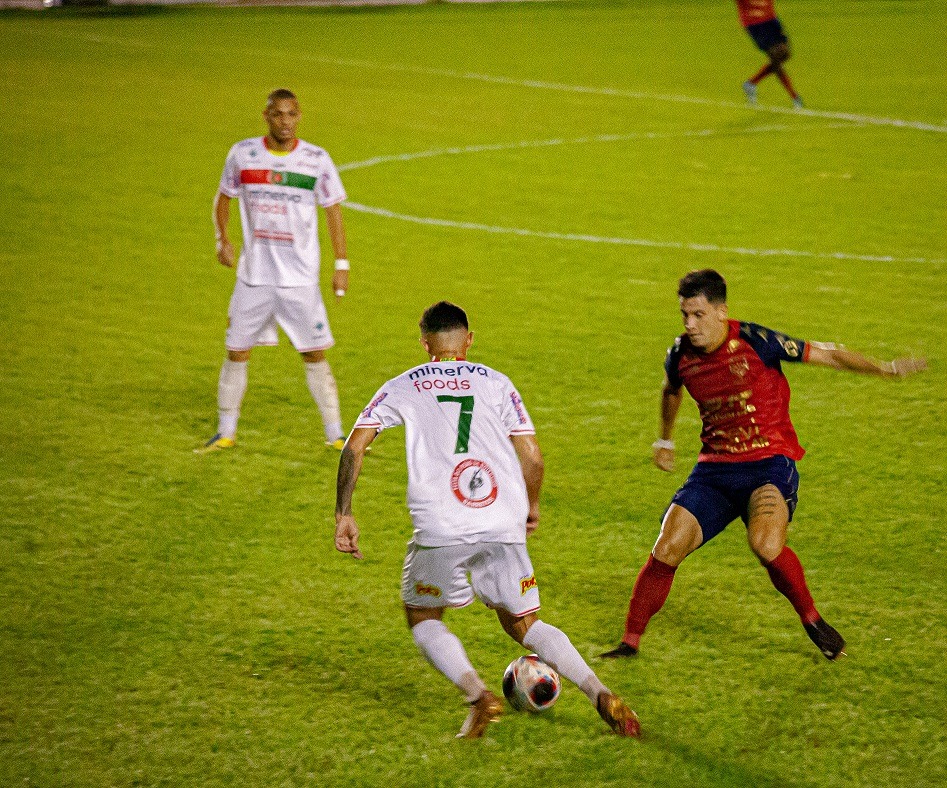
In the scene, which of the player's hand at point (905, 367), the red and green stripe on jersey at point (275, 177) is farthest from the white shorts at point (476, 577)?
the red and green stripe on jersey at point (275, 177)

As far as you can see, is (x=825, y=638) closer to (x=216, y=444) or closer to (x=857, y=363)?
(x=857, y=363)

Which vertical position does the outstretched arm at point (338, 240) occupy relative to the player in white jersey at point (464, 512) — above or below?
above

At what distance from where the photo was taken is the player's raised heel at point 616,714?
5.10 meters

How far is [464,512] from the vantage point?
5141 millimetres

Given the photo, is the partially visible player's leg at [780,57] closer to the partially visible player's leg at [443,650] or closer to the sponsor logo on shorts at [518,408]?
the sponsor logo on shorts at [518,408]

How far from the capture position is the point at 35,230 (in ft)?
47.5

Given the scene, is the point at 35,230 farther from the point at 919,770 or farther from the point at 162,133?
the point at 919,770

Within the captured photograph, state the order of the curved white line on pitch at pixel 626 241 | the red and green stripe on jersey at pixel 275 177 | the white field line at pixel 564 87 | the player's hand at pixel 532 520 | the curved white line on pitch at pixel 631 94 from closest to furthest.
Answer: the player's hand at pixel 532 520 → the red and green stripe on jersey at pixel 275 177 → the curved white line on pitch at pixel 626 241 → the curved white line on pitch at pixel 631 94 → the white field line at pixel 564 87

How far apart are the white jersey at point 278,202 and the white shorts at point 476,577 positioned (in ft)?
11.4

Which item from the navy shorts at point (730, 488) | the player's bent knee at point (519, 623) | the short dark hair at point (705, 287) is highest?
the short dark hair at point (705, 287)

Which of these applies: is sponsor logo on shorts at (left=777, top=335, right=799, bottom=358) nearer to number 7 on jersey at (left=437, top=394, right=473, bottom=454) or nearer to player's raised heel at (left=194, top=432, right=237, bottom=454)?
number 7 on jersey at (left=437, top=394, right=473, bottom=454)

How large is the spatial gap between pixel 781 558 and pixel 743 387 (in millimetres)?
759

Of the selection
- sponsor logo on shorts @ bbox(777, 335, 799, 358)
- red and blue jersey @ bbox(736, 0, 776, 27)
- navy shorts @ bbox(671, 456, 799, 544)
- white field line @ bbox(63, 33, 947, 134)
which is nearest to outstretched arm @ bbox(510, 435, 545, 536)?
navy shorts @ bbox(671, 456, 799, 544)

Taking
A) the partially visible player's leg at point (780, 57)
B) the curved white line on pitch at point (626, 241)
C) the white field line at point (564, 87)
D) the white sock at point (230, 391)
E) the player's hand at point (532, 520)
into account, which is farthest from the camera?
the partially visible player's leg at point (780, 57)
